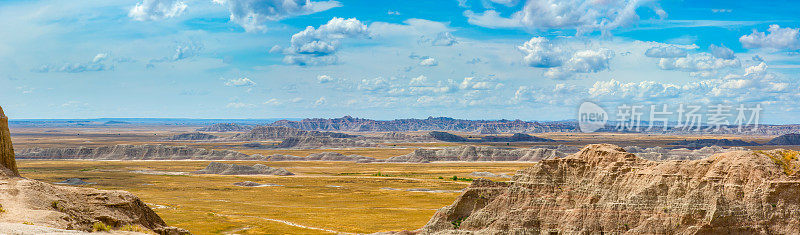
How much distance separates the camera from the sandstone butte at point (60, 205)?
1235 inches

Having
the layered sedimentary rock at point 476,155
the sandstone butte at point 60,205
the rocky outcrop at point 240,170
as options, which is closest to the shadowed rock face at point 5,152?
the sandstone butte at point 60,205

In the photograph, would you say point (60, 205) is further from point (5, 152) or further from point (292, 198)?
point (292, 198)

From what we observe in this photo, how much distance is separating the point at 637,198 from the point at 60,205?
31.8 m

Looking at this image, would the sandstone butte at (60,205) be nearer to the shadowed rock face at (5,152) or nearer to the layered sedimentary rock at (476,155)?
the shadowed rock face at (5,152)

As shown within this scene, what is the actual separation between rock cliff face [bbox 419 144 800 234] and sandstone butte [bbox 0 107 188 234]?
19117mm

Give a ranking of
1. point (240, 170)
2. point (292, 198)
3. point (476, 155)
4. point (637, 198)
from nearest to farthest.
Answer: point (637, 198), point (292, 198), point (240, 170), point (476, 155)

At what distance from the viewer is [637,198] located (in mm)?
38188

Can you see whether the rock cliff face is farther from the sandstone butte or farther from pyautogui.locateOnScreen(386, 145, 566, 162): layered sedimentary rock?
pyautogui.locateOnScreen(386, 145, 566, 162): layered sedimentary rock

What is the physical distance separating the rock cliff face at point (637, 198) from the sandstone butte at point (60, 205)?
19117 mm

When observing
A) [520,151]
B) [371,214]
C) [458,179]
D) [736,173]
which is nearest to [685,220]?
[736,173]

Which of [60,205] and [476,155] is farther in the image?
[476,155]

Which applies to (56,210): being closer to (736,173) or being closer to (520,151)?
(736,173)

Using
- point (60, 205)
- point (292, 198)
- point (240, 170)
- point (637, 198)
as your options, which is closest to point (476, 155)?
point (240, 170)

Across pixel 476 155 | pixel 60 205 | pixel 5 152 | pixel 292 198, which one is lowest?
pixel 292 198
